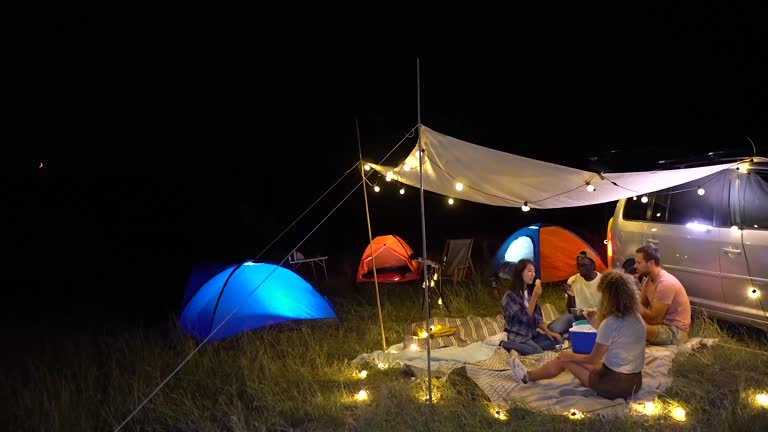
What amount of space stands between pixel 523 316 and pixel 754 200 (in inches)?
88.8

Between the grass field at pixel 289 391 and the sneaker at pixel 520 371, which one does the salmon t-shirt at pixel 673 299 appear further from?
the sneaker at pixel 520 371

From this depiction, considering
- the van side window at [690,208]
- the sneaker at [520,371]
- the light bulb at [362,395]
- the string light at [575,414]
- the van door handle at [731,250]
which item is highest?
the van side window at [690,208]

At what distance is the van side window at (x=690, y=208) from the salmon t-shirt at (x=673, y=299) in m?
0.70

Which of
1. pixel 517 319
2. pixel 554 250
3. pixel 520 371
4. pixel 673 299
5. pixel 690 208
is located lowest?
pixel 520 371

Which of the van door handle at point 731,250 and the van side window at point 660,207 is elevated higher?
the van side window at point 660,207

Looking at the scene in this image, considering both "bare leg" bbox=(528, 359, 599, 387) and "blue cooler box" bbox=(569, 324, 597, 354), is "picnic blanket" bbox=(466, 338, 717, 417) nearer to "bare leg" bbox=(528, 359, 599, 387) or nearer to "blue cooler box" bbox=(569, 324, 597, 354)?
"bare leg" bbox=(528, 359, 599, 387)

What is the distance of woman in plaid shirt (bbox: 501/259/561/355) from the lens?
5.42 meters

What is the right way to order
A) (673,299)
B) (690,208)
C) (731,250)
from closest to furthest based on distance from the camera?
1. (731,250)
2. (673,299)
3. (690,208)

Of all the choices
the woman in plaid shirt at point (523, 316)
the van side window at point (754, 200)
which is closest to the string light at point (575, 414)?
the woman in plaid shirt at point (523, 316)

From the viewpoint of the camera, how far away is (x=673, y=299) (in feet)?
17.7

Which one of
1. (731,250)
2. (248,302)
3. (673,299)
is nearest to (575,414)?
(673,299)

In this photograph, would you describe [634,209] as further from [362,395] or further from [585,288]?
[362,395]

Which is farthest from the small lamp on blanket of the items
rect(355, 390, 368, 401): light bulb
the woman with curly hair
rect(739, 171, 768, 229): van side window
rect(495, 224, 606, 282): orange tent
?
rect(495, 224, 606, 282): orange tent

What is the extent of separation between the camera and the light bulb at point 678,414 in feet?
12.6
